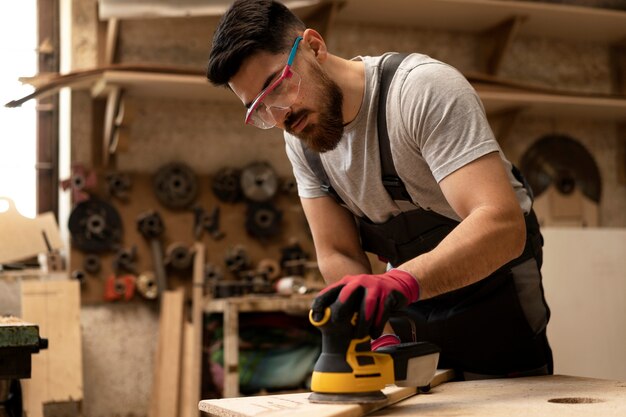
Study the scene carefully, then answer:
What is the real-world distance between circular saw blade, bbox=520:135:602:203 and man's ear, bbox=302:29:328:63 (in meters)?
3.16

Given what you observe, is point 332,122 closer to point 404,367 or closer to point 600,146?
point 404,367

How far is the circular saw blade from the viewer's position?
4.76 meters

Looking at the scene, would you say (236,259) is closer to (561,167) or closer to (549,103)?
(549,103)

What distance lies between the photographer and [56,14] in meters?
4.35

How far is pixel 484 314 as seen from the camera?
6.26 feet

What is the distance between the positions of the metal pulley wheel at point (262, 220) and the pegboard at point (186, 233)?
0.12ft

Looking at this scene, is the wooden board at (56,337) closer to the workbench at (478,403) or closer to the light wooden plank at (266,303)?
the light wooden plank at (266,303)

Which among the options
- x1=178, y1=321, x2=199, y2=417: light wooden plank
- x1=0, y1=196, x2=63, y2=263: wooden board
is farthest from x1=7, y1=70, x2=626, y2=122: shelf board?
x1=178, y1=321, x2=199, y2=417: light wooden plank

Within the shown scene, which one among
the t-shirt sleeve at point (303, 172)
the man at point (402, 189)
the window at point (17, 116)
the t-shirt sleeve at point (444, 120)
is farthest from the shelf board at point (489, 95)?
the t-shirt sleeve at point (444, 120)

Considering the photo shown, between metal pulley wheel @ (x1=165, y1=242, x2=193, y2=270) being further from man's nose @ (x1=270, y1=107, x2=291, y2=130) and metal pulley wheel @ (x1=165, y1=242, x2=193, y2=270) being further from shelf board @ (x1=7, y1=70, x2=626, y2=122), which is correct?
man's nose @ (x1=270, y1=107, x2=291, y2=130)

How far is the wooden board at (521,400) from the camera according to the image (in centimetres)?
133

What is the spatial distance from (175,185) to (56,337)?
1.05m

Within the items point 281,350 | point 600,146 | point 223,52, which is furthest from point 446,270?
point 600,146

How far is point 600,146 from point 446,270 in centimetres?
379
